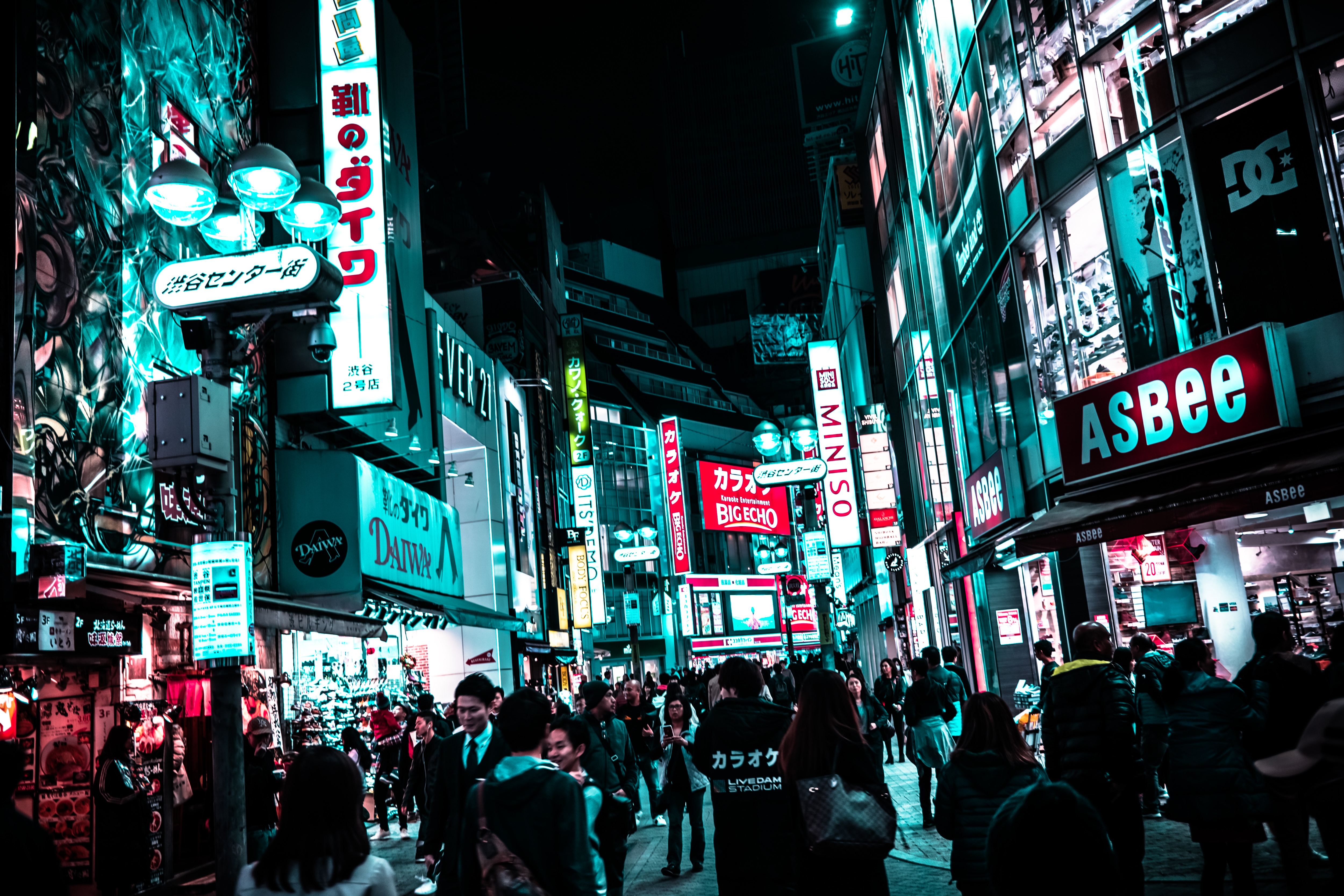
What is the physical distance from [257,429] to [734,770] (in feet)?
42.7

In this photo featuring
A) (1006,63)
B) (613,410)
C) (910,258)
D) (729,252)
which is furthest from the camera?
(729,252)

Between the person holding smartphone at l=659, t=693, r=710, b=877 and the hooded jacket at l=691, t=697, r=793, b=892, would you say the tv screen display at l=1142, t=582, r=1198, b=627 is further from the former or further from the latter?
the hooded jacket at l=691, t=697, r=793, b=892

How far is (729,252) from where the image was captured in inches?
4355

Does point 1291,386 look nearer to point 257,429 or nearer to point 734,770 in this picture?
point 734,770

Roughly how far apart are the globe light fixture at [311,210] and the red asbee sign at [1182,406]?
9017 millimetres

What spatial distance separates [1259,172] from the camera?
1170 centimetres

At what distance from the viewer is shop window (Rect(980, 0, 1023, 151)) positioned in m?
15.9

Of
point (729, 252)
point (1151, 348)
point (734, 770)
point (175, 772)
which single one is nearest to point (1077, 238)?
point (1151, 348)

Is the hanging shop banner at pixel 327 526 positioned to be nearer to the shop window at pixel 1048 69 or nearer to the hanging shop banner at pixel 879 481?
the shop window at pixel 1048 69

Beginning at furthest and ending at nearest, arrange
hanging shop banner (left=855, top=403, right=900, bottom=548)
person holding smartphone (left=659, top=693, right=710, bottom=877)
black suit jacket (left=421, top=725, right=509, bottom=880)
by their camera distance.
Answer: hanging shop banner (left=855, top=403, right=900, bottom=548)
person holding smartphone (left=659, top=693, right=710, bottom=877)
black suit jacket (left=421, top=725, right=509, bottom=880)

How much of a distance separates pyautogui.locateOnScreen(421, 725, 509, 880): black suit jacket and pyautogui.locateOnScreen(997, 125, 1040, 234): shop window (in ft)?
38.2

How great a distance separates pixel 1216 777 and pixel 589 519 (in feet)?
123

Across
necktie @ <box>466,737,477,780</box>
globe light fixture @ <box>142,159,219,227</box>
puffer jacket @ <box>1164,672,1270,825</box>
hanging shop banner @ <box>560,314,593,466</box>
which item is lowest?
puffer jacket @ <box>1164,672,1270,825</box>

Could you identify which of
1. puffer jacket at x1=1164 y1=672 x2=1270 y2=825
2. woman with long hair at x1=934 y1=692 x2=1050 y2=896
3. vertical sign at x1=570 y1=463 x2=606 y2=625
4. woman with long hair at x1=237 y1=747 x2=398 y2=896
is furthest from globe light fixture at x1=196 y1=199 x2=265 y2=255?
vertical sign at x1=570 y1=463 x2=606 y2=625
